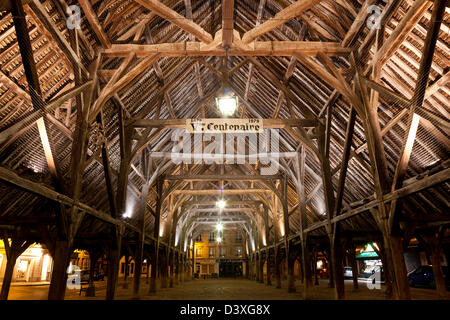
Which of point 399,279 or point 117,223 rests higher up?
point 117,223

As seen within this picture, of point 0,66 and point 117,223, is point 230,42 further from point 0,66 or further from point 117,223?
point 117,223

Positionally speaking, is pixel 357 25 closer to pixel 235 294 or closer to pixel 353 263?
pixel 235 294

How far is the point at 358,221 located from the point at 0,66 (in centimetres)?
1213

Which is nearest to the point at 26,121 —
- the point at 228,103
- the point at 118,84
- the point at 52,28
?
the point at 52,28

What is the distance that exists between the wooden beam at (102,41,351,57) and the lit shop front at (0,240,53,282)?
18.6 metres

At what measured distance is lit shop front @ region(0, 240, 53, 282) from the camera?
708 inches

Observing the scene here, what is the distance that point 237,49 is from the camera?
523cm

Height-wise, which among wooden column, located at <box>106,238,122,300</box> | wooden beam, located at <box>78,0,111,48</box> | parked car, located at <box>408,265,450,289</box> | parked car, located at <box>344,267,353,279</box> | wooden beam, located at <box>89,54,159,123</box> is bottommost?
parked car, located at <box>344,267,353,279</box>

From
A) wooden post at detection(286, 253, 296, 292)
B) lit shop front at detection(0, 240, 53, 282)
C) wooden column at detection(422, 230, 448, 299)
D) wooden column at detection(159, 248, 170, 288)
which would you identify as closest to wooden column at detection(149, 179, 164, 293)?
wooden column at detection(159, 248, 170, 288)

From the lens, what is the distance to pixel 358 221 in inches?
440

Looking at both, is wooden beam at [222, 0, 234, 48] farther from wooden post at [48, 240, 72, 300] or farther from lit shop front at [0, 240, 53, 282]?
lit shop front at [0, 240, 53, 282]

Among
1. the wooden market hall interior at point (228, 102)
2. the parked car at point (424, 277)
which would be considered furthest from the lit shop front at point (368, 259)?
the wooden market hall interior at point (228, 102)

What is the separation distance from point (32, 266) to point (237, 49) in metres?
21.7
